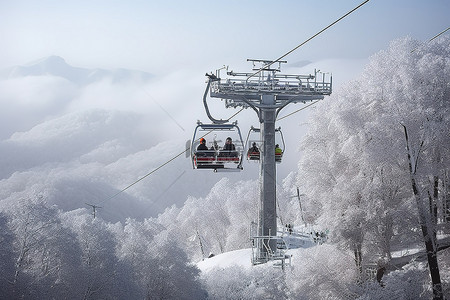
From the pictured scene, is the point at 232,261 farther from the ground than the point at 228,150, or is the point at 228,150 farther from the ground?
the point at 228,150

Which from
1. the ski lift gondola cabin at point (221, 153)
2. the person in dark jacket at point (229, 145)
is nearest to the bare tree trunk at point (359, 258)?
the ski lift gondola cabin at point (221, 153)

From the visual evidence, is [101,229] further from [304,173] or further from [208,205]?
[208,205]

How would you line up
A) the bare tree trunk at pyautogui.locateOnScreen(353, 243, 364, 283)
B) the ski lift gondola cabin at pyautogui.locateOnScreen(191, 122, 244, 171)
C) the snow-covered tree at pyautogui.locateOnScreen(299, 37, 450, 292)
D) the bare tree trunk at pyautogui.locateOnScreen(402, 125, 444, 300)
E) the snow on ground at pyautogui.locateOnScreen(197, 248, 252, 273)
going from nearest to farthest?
the ski lift gondola cabin at pyautogui.locateOnScreen(191, 122, 244, 171), the bare tree trunk at pyautogui.locateOnScreen(402, 125, 444, 300), the snow-covered tree at pyautogui.locateOnScreen(299, 37, 450, 292), the bare tree trunk at pyautogui.locateOnScreen(353, 243, 364, 283), the snow on ground at pyautogui.locateOnScreen(197, 248, 252, 273)

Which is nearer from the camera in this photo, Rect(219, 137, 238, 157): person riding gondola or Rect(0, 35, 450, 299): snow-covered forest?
Rect(219, 137, 238, 157): person riding gondola

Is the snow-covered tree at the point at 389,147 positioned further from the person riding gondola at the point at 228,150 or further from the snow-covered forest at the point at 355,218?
the person riding gondola at the point at 228,150

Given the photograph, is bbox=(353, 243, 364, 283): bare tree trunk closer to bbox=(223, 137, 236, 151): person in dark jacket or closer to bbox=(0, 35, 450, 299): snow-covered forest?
bbox=(0, 35, 450, 299): snow-covered forest

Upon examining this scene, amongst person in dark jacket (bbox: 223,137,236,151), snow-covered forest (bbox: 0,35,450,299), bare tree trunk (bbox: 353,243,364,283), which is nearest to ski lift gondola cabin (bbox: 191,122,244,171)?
person in dark jacket (bbox: 223,137,236,151)

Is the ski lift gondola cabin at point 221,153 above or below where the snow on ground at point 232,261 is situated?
above

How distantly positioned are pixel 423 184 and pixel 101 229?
67.5ft

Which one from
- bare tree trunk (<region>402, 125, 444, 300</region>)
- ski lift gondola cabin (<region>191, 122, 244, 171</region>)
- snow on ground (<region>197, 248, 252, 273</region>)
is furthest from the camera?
snow on ground (<region>197, 248, 252, 273</region>)

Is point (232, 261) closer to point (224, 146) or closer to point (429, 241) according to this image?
point (429, 241)

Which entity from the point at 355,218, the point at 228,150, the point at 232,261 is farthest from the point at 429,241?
the point at 232,261

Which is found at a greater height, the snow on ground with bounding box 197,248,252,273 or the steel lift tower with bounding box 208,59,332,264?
the steel lift tower with bounding box 208,59,332,264

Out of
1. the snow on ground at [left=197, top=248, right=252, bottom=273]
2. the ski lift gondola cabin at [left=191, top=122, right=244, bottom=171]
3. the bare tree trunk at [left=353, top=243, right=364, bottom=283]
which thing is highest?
the ski lift gondola cabin at [left=191, top=122, right=244, bottom=171]
